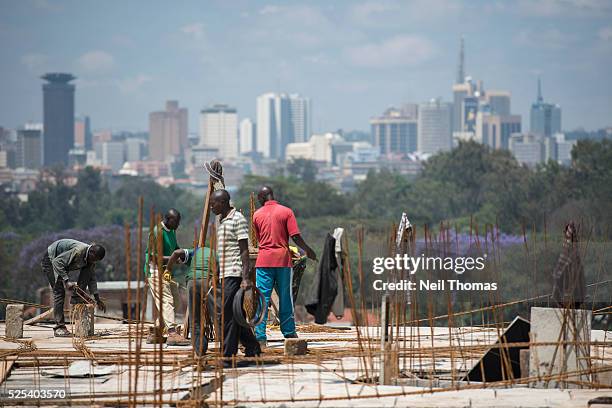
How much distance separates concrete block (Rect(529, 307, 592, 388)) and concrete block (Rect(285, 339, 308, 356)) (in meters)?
1.96

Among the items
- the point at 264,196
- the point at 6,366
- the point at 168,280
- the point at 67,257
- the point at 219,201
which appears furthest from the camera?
the point at 67,257

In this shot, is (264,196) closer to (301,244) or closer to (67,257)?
(301,244)

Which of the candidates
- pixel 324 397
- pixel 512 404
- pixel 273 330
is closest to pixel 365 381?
pixel 324 397

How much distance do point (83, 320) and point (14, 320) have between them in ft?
2.21

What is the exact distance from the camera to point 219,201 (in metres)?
9.96

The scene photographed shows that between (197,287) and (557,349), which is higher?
(197,287)

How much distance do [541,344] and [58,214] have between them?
301 ft

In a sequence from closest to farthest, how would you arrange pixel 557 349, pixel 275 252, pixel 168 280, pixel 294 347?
pixel 557 349, pixel 294 347, pixel 275 252, pixel 168 280

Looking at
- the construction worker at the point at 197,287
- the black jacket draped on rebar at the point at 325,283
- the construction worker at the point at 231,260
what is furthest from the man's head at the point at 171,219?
the construction worker at the point at 231,260

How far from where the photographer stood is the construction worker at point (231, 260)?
9852 mm

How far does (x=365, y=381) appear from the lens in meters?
9.54

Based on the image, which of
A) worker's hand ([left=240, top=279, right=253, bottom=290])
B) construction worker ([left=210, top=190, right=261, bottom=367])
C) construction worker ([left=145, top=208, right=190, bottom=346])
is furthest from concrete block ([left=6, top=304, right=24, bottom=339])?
worker's hand ([left=240, top=279, right=253, bottom=290])

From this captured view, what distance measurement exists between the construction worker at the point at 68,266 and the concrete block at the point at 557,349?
4.60 meters

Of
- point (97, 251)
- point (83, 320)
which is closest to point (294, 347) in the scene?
point (97, 251)
